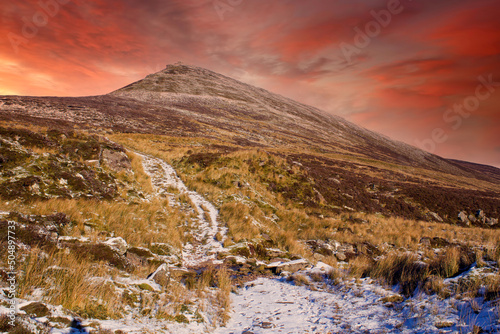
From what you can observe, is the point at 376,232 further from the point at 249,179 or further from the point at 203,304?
the point at 203,304

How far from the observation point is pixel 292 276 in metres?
7.32

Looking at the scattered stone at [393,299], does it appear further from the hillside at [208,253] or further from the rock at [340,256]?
the rock at [340,256]

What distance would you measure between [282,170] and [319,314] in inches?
702

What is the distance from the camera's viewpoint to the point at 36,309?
129 inches

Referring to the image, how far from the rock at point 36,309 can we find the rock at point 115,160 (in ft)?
44.6

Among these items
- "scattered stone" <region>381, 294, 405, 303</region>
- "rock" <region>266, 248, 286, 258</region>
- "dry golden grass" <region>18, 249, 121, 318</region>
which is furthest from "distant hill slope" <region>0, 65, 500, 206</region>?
"scattered stone" <region>381, 294, 405, 303</region>

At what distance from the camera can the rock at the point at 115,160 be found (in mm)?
15392

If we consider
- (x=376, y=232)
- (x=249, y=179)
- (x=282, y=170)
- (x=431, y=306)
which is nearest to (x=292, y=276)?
(x=431, y=306)

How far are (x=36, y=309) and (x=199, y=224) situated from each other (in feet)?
28.7

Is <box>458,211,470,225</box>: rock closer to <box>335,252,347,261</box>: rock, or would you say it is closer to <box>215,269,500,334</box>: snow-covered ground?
<box>335,252,347,261</box>: rock

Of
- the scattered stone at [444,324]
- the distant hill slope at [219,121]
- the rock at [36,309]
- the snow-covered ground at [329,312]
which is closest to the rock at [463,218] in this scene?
the distant hill slope at [219,121]

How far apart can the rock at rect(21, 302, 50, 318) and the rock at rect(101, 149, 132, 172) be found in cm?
1359

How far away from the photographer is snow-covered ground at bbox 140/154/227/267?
29.5 ft

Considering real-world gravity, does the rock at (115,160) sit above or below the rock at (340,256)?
above
